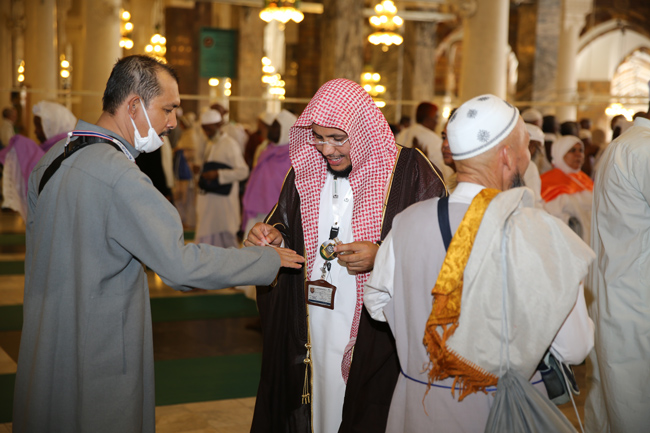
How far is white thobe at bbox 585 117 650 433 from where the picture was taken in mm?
3107

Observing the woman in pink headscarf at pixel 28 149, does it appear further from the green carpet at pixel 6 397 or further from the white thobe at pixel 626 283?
the white thobe at pixel 626 283

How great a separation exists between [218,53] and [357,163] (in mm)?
15058

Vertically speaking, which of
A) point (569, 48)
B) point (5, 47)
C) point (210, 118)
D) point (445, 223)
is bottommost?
point (445, 223)

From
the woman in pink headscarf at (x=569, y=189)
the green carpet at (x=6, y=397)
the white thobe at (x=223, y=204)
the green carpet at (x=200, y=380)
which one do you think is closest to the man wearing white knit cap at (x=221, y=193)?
the white thobe at (x=223, y=204)

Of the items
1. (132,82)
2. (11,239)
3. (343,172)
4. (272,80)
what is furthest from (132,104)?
(272,80)

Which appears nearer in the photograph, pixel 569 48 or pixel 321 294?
pixel 321 294

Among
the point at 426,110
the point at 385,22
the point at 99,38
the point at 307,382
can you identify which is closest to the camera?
the point at 307,382

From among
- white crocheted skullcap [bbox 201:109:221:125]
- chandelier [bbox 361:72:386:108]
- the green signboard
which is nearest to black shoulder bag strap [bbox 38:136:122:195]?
white crocheted skullcap [bbox 201:109:221:125]

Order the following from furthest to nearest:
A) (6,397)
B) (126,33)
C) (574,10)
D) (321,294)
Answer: (126,33) < (574,10) < (6,397) < (321,294)

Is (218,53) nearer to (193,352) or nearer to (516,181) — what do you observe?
(193,352)

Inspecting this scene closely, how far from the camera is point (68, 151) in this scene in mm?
Answer: 2234

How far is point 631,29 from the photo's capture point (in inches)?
942

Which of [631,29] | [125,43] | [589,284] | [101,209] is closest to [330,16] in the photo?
[125,43]

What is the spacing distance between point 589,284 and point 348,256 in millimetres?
1562
